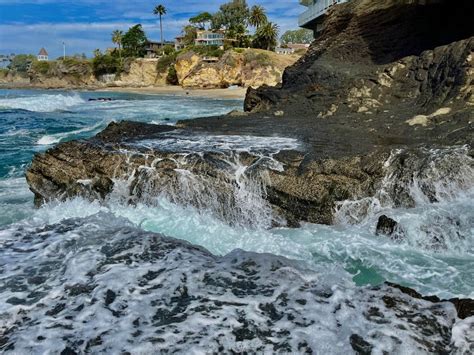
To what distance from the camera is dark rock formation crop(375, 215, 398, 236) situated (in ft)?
22.6

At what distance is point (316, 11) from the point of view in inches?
1183

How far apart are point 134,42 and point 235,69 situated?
36443 mm

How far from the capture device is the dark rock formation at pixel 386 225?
6.89 meters

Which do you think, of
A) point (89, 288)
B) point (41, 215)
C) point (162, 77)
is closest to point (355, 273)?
point (89, 288)

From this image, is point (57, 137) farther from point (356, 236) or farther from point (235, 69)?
point (235, 69)

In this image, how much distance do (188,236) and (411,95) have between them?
8.60 meters

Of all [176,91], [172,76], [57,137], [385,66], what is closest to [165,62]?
[172,76]

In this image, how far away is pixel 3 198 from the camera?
10.1 m

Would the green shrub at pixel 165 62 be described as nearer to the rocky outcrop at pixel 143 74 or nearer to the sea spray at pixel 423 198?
the rocky outcrop at pixel 143 74

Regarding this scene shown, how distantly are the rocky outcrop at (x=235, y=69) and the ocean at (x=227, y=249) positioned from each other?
51.8m

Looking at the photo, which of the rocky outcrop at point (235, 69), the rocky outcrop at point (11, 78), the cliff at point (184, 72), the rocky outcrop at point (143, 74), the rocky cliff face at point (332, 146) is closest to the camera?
the rocky cliff face at point (332, 146)

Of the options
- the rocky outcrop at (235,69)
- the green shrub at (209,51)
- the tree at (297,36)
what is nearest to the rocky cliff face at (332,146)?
the rocky outcrop at (235,69)

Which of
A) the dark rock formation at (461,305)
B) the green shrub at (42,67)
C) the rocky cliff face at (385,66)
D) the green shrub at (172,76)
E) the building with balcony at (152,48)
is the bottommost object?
the dark rock formation at (461,305)

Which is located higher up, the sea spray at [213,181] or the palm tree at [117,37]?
the palm tree at [117,37]
